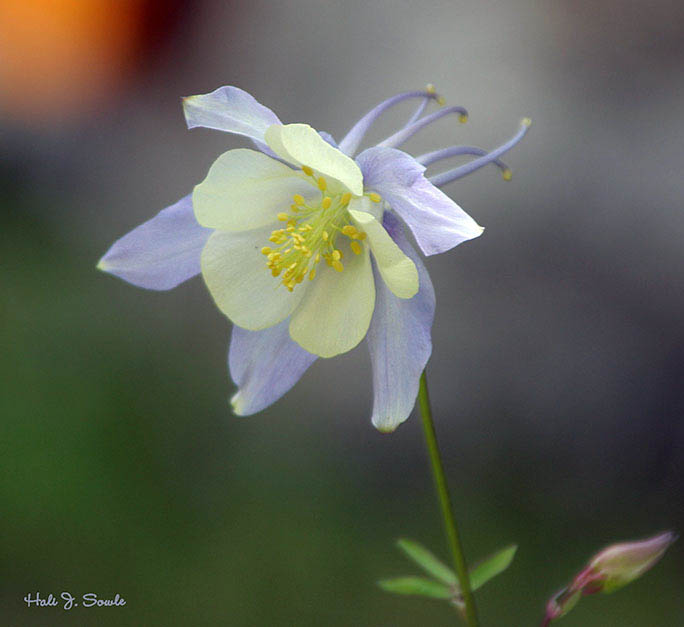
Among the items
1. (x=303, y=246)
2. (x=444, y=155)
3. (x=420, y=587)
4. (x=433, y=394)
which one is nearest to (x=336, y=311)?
(x=303, y=246)

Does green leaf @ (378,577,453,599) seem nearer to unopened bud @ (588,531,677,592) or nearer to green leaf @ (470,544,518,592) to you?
green leaf @ (470,544,518,592)

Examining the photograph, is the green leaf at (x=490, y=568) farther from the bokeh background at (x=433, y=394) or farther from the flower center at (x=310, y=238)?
the bokeh background at (x=433, y=394)

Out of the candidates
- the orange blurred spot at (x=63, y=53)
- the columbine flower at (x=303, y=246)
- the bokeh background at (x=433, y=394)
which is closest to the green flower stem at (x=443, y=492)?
the columbine flower at (x=303, y=246)

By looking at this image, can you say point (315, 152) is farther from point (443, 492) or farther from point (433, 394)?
point (433, 394)

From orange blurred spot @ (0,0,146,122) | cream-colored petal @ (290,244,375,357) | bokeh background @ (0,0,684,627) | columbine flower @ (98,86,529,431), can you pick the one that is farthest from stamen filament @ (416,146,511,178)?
orange blurred spot @ (0,0,146,122)

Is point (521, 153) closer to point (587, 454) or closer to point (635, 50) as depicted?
point (635, 50)
